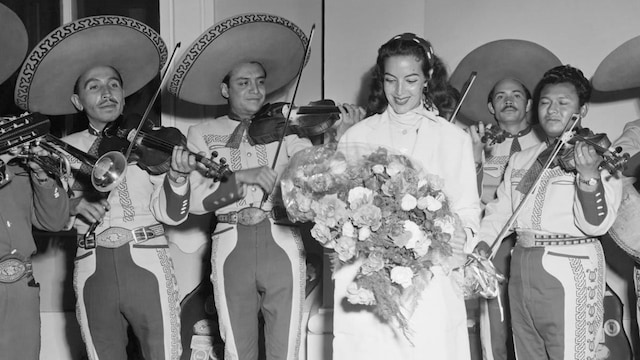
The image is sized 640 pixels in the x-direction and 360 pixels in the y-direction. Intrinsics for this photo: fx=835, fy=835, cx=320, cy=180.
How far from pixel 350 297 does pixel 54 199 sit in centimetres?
139

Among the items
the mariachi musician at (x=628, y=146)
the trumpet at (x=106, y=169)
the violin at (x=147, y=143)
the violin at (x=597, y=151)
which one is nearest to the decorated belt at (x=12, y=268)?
the trumpet at (x=106, y=169)

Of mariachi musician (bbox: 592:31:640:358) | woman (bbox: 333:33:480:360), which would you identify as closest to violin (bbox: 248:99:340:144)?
woman (bbox: 333:33:480:360)

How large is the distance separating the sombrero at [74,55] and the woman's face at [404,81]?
131 centimetres

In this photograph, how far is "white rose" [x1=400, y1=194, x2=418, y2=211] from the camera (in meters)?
2.20

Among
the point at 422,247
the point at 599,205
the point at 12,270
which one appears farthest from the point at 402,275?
the point at 12,270

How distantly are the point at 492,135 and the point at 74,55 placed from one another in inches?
69.8

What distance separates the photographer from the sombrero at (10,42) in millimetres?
3482

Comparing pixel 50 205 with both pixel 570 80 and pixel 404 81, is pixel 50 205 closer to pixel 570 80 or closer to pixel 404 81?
pixel 404 81

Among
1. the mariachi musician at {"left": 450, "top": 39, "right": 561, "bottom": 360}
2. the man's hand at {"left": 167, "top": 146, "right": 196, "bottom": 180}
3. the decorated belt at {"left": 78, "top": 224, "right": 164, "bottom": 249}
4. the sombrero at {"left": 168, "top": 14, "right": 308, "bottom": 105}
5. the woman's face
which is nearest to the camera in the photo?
the woman's face

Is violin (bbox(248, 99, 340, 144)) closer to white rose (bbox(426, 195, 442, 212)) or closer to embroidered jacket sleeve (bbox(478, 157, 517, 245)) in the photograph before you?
embroidered jacket sleeve (bbox(478, 157, 517, 245))

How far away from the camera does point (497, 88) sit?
387cm

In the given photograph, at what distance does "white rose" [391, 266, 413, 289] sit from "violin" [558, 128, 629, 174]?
994 millimetres

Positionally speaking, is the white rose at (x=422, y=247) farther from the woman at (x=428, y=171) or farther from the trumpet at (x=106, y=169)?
the trumpet at (x=106, y=169)

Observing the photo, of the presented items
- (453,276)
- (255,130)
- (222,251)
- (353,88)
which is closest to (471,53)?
(353,88)
